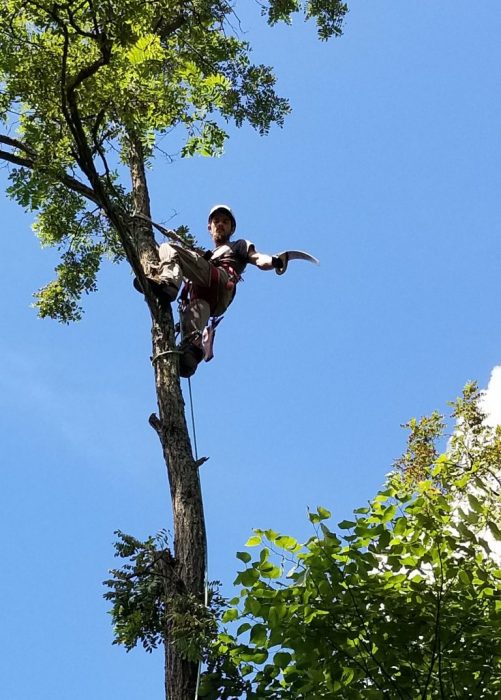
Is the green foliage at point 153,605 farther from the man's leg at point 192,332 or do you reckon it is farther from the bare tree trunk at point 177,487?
the man's leg at point 192,332

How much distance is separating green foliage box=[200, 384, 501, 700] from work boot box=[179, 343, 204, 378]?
2236 mm

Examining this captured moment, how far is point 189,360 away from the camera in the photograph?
5895mm

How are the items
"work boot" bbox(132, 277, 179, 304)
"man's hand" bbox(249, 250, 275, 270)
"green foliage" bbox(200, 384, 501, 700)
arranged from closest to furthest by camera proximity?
"green foliage" bbox(200, 384, 501, 700), "work boot" bbox(132, 277, 179, 304), "man's hand" bbox(249, 250, 275, 270)

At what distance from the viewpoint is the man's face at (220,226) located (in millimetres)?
7219

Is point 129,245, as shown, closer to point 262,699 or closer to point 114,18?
point 114,18

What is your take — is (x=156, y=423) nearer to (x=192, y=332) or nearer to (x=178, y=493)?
(x=178, y=493)

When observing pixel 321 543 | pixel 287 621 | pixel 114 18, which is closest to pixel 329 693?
pixel 287 621

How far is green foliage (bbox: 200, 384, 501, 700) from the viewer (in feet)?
12.4

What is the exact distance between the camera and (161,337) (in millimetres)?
5652

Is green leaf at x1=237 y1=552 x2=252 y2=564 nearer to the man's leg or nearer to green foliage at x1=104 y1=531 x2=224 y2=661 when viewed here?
green foliage at x1=104 y1=531 x2=224 y2=661

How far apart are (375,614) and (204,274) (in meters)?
3.40

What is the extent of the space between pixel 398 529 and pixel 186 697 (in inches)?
57.2

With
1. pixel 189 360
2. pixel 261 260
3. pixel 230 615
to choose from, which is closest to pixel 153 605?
pixel 230 615

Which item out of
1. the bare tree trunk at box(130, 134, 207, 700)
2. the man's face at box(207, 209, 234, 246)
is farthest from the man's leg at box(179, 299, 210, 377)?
the man's face at box(207, 209, 234, 246)
